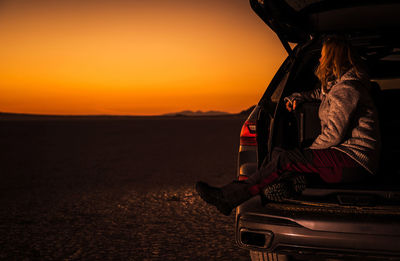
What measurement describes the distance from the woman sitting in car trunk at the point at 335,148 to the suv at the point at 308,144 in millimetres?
86

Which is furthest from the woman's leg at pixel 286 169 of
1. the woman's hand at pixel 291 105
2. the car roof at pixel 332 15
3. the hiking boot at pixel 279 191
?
the car roof at pixel 332 15

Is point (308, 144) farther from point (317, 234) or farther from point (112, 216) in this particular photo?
point (112, 216)

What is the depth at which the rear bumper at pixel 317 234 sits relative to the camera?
270 cm

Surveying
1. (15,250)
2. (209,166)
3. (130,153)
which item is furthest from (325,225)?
(130,153)

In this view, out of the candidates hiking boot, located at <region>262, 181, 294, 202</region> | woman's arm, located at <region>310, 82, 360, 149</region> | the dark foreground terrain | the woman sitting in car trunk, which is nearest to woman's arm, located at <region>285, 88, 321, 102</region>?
the woman sitting in car trunk

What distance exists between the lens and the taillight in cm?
351

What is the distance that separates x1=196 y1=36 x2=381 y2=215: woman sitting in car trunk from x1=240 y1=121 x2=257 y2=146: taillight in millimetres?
213

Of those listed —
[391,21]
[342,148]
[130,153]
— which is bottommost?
[130,153]

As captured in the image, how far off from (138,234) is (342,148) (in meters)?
2.66

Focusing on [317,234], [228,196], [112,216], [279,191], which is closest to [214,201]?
[228,196]

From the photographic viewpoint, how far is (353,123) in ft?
10.6

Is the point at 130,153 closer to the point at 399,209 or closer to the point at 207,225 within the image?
the point at 207,225

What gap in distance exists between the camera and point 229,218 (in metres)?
5.84

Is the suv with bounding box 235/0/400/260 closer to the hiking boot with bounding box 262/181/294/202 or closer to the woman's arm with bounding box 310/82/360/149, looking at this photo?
the hiking boot with bounding box 262/181/294/202
